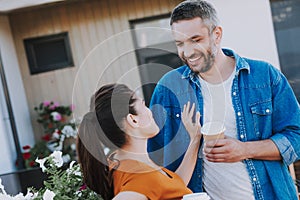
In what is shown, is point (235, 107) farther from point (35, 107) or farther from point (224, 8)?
point (35, 107)

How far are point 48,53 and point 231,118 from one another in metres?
3.54

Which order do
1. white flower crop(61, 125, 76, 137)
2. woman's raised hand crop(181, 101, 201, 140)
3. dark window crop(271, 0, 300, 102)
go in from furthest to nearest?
white flower crop(61, 125, 76, 137) < dark window crop(271, 0, 300, 102) < woman's raised hand crop(181, 101, 201, 140)

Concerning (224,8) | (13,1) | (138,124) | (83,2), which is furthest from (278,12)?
(138,124)

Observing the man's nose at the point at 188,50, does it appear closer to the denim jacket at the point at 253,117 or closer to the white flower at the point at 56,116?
the denim jacket at the point at 253,117

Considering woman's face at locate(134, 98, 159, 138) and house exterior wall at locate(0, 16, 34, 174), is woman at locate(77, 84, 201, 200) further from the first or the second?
house exterior wall at locate(0, 16, 34, 174)

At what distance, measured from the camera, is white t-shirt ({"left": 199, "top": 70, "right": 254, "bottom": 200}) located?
1481 mm

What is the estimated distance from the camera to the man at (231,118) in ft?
4.68

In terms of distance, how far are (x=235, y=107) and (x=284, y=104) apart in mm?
155

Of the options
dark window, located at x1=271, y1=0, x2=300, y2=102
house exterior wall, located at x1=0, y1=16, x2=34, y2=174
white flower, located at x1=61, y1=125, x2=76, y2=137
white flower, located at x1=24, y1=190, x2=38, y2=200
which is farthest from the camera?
white flower, located at x1=61, y1=125, x2=76, y2=137

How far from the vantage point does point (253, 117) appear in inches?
57.9

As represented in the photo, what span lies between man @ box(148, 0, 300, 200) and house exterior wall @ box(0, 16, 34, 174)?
305 cm

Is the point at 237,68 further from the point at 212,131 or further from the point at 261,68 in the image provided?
the point at 212,131

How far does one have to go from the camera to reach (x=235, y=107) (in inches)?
58.5

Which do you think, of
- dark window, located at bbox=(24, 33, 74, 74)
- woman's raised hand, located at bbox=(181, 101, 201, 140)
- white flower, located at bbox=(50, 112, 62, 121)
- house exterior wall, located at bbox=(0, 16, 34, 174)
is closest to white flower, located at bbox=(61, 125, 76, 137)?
white flower, located at bbox=(50, 112, 62, 121)
